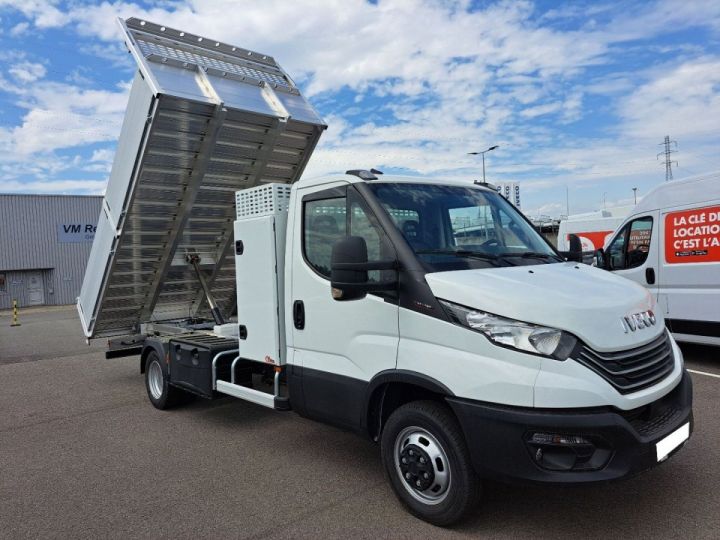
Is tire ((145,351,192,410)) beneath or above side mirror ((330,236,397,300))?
beneath

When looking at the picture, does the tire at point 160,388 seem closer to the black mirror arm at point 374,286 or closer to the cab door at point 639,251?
the black mirror arm at point 374,286

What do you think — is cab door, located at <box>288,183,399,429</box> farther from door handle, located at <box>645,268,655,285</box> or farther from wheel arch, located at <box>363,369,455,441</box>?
door handle, located at <box>645,268,655,285</box>

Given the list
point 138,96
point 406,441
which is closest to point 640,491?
point 406,441

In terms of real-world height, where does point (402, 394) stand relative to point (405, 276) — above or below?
below

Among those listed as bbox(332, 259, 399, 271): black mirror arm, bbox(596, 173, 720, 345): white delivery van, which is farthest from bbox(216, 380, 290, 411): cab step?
bbox(596, 173, 720, 345): white delivery van

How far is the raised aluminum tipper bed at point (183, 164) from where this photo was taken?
5.66m

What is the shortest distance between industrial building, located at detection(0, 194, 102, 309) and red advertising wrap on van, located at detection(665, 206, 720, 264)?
35.5 m

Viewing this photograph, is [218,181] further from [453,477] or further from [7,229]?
[7,229]

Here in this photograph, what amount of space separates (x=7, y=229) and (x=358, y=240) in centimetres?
3666

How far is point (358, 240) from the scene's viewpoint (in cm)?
354

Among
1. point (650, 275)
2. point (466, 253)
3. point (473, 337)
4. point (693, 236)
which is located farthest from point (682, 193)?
point (473, 337)

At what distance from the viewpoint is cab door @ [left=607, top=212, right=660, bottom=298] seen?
866 cm

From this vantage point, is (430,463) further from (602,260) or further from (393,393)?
(602,260)

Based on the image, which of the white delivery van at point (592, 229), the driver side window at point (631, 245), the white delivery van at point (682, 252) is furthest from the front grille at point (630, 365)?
the white delivery van at point (592, 229)
